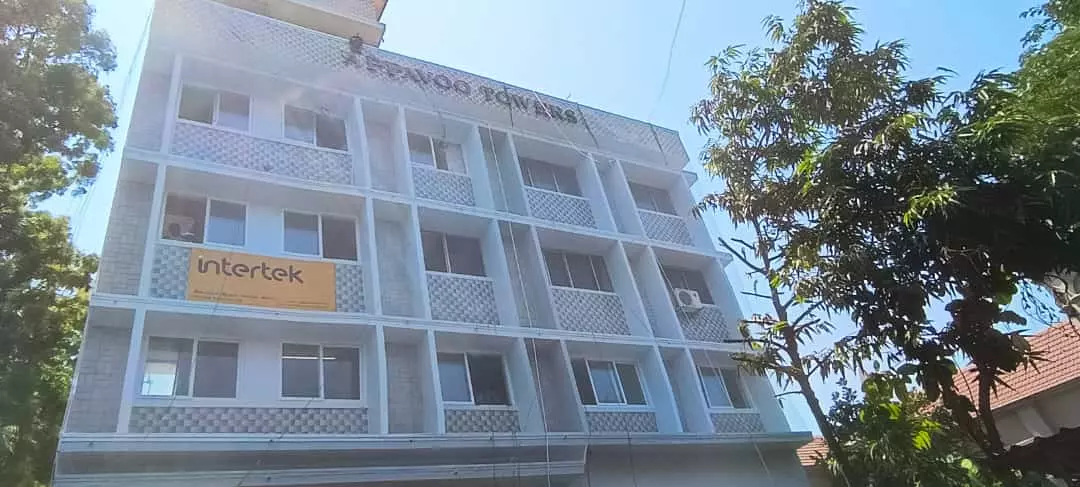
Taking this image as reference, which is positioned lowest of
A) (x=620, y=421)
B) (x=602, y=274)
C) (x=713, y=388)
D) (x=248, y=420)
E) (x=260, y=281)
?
(x=620, y=421)

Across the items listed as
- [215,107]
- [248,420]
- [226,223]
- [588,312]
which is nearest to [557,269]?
[588,312]

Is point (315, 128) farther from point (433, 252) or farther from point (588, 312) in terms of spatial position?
point (588, 312)

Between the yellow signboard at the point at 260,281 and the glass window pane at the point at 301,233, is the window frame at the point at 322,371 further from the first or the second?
the glass window pane at the point at 301,233

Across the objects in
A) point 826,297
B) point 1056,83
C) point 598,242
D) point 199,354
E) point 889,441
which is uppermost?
point 598,242

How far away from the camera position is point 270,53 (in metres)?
10.8

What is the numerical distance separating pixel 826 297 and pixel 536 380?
503 cm

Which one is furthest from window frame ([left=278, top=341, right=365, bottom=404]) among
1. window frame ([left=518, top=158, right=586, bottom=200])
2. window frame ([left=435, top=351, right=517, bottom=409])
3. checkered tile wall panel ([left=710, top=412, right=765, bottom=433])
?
checkered tile wall panel ([left=710, top=412, right=765, bottom=433])

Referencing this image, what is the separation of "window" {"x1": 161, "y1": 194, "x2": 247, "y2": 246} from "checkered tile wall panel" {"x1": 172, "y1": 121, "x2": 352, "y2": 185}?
2.04 ft

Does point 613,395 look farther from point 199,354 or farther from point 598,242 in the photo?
point 199,354

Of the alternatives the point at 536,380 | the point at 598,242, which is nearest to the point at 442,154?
the point at 598,242

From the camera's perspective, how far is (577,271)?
1254 centimetres

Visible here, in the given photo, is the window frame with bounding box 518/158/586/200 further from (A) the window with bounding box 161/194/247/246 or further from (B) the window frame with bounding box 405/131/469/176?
(A) the window with bounding box 161/194/247/246

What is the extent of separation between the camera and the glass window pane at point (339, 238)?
1006 cm

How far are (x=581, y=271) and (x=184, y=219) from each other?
260 inches
